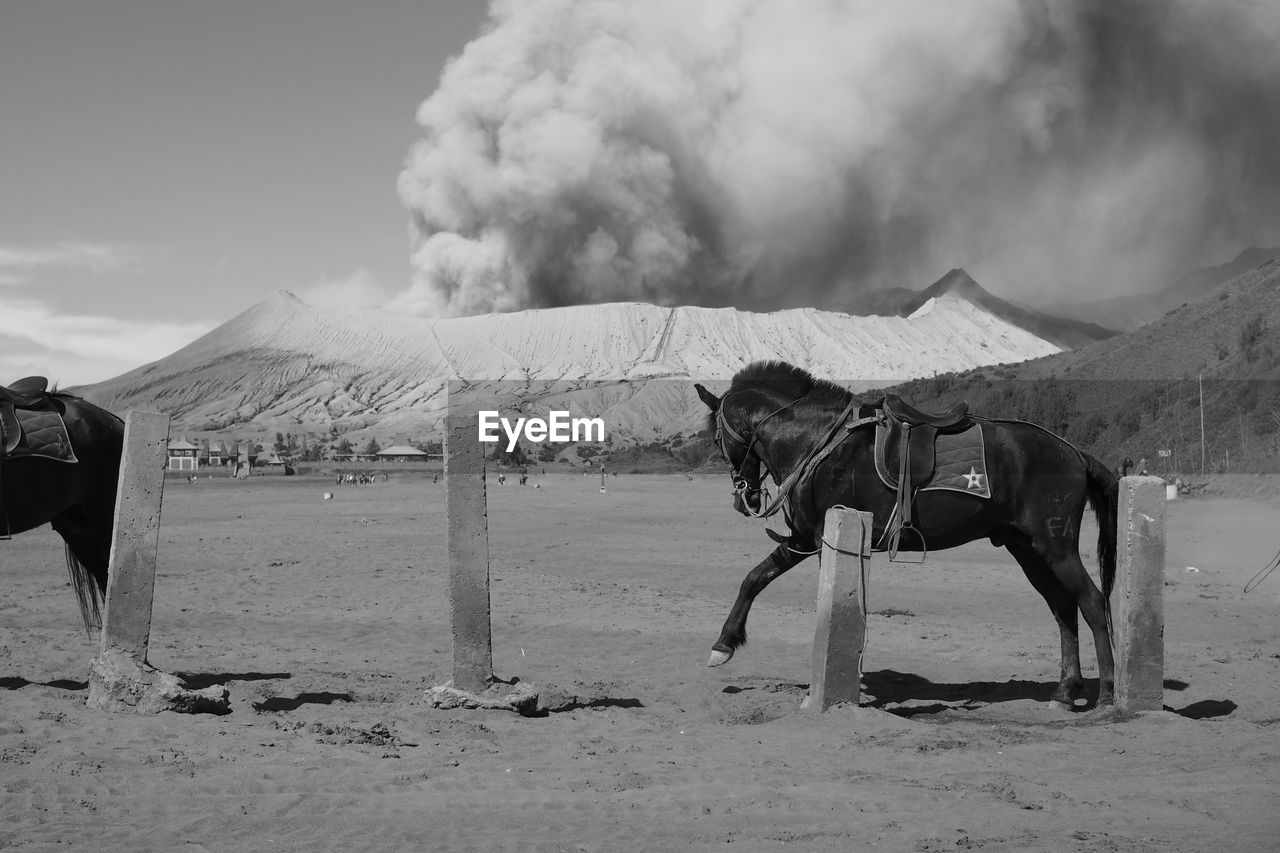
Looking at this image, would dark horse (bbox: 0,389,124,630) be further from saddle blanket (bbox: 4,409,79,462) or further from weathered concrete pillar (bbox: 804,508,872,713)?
weathered concrete pillar (bbox: 804,508,872,713)

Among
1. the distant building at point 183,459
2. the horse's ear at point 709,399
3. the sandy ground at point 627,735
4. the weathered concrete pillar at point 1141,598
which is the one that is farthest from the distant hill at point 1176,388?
the distant building at point 183,459

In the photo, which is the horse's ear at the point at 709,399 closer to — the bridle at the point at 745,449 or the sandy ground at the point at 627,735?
the bridle at the point at 745,449

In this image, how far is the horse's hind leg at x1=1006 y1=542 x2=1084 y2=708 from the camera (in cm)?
905

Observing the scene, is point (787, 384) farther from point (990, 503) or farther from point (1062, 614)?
point (1062, 614)

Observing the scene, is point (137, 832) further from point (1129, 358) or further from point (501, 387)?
point (501, 387)

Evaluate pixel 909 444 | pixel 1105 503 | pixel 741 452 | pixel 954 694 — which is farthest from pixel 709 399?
pixel 1105 503

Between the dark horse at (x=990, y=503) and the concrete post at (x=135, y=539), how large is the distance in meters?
4.57

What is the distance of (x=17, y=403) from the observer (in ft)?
30.8

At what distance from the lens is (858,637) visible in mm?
8375

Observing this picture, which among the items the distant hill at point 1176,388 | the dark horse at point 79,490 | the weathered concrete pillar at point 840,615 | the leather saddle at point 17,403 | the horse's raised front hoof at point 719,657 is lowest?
the horse's raised front hoof at point 719,657

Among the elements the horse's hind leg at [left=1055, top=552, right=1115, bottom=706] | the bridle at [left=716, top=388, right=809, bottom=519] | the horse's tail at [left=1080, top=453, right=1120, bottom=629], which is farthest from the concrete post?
the horse's tail at [left=1080, top=453, right=1120, bottom=629]

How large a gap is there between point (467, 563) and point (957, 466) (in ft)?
13.0

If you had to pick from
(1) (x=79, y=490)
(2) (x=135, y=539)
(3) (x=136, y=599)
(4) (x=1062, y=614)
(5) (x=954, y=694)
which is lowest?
(5) (x=954, y=694)

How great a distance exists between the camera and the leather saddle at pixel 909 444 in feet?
29.7
